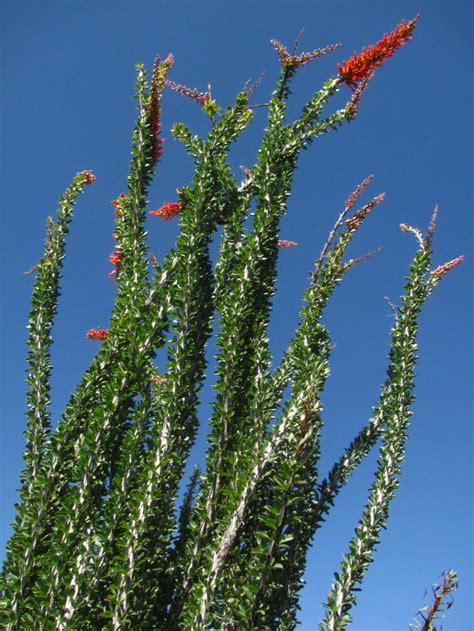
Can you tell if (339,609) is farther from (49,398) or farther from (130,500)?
(49,398)

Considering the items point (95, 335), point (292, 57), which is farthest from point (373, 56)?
point (95, 335)

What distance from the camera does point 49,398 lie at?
6723 mm

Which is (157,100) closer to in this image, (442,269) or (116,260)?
(116,260)

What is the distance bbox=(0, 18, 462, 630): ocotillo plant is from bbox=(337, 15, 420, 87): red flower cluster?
0.02m

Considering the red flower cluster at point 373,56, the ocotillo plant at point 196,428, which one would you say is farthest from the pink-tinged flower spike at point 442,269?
the red flower cluster at point 373,56

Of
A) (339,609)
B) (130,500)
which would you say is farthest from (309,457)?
(130,500)

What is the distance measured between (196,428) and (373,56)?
207 inches

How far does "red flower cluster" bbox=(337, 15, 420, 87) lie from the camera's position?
7.10 meters

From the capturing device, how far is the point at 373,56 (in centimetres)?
723

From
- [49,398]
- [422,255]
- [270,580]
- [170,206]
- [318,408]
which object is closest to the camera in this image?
[270,580]

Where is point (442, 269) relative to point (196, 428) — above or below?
above

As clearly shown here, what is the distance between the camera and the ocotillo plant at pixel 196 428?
5.12 metres

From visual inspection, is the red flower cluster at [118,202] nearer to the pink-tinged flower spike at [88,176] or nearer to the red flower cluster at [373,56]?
the pink-tinged flower spike at [88,176]

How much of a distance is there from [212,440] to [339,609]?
197cm
